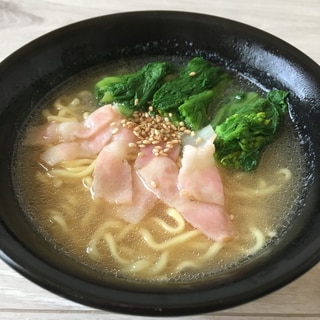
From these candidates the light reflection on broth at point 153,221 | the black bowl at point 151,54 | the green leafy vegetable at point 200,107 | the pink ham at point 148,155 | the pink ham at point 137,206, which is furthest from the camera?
the green leafy vegetable at point 200,107

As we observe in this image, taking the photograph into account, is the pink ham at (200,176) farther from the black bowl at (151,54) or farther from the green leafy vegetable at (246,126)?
the black bowl at (151,54)

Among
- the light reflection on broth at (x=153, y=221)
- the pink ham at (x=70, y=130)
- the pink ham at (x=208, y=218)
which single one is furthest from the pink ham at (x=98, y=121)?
the pink ham at (x=208, y=218)

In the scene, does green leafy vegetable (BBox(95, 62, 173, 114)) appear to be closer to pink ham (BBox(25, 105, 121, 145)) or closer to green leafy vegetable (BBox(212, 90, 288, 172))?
pink ham (BBox(25, 105, 121, 145))

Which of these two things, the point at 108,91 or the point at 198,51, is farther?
the point at 198,51

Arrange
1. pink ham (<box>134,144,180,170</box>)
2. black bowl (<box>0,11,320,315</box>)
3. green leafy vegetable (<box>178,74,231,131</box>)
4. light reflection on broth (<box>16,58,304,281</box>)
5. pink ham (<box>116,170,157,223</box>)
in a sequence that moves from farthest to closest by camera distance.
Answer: green leafy vegetable (<box>178,74,231,131</box>)
pink ham (<box>134,144,180,170</box>)
pink ham (<box>116,170,157,223</box>)
light reflection on broth (<box>16,58,304,281</box>)
black bowl (<box>0,11,320,315</box>)

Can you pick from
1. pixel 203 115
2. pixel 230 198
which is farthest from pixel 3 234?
pixel 203 115

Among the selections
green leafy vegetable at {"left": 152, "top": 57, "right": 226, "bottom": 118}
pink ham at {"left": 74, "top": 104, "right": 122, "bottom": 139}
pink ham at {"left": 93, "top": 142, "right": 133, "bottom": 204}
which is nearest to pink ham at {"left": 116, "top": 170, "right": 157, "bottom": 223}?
pink ham at {"left": 93, "top": 142, "right": 133, "bottom": 204}

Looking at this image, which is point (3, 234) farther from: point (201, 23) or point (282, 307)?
point (201, 23)
